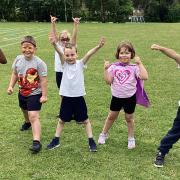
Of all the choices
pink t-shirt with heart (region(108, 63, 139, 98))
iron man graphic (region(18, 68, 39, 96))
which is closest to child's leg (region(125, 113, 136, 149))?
pink t-shirt with heart (region(108, 63, 139, 98))

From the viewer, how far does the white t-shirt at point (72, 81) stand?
19.2 ft

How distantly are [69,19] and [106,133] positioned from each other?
53.6 m

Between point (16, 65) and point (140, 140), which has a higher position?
point (16, 65)

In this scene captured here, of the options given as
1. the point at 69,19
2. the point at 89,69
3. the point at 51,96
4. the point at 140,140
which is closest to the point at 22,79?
the point at 140,140

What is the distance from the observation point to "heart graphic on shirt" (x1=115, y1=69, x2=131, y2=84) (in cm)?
583

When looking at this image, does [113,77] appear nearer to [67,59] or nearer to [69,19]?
[67,59]

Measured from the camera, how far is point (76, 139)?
6.36 meters

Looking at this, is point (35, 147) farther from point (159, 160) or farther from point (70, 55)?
point (159, 160)

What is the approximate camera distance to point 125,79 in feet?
19.2

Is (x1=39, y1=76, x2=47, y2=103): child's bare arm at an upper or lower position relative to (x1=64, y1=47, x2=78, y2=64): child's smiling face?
lower

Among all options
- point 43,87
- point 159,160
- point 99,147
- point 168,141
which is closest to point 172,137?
point 168,141

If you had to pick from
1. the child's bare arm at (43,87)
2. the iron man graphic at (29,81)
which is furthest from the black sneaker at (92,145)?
the iron man graphic at (29,81)

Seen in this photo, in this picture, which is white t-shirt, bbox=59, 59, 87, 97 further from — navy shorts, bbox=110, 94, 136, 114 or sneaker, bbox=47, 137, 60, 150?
sneaker, bbox=47, 137, 60, 150

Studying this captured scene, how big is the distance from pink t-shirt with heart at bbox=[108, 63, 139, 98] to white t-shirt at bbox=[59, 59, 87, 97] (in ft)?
1.42
